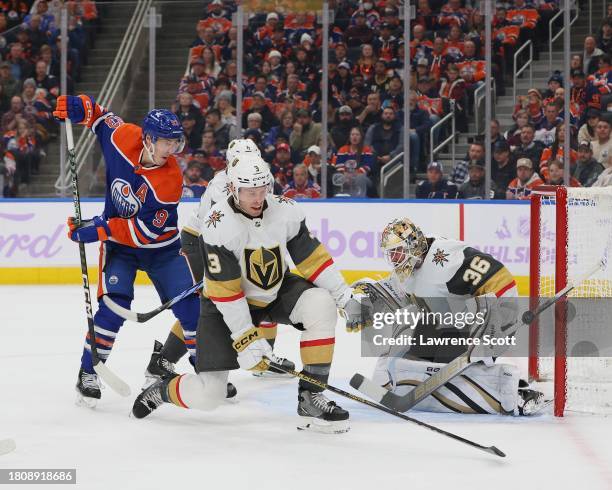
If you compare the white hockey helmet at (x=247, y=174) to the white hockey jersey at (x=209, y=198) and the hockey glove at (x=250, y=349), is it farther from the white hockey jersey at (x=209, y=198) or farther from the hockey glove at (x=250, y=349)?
the white hockey jersey at (x=209, y=198)

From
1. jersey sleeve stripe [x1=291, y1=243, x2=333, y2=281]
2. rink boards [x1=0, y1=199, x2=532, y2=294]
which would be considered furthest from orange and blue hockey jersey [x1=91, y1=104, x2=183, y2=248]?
rink boards [x1=0, y1=199, x2=532, y2=294]

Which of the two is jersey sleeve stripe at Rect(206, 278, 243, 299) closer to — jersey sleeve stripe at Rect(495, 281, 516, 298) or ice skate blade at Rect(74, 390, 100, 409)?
ice skate blade at Rect(74, 390, 100, 409)

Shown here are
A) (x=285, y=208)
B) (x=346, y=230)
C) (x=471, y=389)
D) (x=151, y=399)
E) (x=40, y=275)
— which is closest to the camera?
(x=285, y=208)

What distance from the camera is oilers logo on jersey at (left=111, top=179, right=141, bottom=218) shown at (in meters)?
3.99

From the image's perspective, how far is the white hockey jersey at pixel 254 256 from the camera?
3404 mm

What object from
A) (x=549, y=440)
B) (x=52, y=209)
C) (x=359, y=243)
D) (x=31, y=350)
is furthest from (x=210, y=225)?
(x=52, y=209)

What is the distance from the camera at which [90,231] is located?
3.86 m

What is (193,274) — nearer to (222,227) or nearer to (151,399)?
(151,399)

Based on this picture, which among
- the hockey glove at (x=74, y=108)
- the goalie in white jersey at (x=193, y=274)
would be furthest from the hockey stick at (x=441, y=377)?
the hockey glove at (x=74, y=108)

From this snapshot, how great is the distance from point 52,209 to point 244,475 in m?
5.42

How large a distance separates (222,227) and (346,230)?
4264 mm

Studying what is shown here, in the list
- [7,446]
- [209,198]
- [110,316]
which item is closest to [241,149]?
[209,198]

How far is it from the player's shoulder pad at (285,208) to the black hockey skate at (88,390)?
1.04m

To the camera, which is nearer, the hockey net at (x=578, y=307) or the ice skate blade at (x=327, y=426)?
the ice skate blade at (x=327, y=426)
